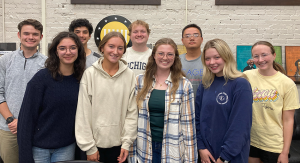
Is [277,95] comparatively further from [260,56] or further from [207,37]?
[207,37]

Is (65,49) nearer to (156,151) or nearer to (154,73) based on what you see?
(154,73)

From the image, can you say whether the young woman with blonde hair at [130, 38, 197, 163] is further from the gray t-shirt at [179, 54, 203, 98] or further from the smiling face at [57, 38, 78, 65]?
the smiling face at [57, 38, 78, 65]

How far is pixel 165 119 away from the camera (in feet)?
4.97

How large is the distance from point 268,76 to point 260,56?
0.18 meters

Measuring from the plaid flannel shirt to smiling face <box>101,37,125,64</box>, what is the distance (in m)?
0.38

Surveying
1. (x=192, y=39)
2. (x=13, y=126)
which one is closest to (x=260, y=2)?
(x=192, y=39)

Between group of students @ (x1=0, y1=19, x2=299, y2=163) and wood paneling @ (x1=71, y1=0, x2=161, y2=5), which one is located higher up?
wood paneling @ (x1=71, y1=0, x2=161, y2=5)

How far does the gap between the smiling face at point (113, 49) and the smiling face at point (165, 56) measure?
1.00ft

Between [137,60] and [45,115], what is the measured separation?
111 centimetres

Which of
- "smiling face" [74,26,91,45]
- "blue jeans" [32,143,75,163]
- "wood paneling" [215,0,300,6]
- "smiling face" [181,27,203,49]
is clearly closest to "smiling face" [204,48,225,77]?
"smiling face" [181,27,203,49]

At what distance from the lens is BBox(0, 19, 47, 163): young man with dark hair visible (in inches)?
68.2

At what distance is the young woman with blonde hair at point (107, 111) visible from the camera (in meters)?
1.46

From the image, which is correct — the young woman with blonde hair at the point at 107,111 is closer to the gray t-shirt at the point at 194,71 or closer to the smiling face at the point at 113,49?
the smiling face at the point at 113,49

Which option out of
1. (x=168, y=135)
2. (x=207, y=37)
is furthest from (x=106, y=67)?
(x=207, y=37)
